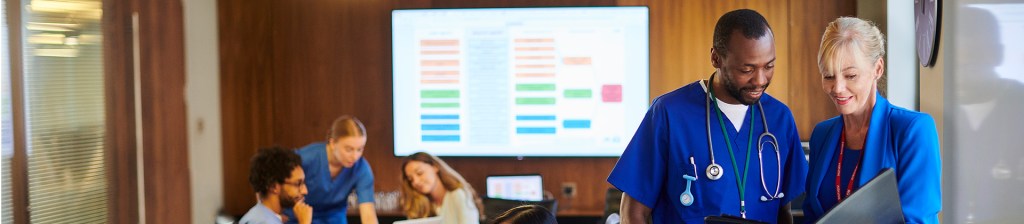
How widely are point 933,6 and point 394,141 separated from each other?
3021mm

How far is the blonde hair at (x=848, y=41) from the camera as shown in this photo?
223 cm

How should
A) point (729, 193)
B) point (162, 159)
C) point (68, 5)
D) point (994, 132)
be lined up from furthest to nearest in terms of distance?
point (162, 159) < point (68, 5) < point (994, 132) < point (729, 193)

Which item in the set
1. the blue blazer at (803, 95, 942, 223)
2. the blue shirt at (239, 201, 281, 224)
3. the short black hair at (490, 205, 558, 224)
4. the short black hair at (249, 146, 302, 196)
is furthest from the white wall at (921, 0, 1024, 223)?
the short black hair at (249, 146, 302, 196)

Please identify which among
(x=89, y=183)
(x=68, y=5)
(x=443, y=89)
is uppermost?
(x=68, y=5)

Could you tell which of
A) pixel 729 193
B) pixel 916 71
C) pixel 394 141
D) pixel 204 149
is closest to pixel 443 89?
pixel 394 141

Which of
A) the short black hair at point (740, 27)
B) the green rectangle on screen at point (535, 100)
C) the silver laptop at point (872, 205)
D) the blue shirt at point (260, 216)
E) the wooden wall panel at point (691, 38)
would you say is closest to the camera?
the silver laptop at point (872, 205)

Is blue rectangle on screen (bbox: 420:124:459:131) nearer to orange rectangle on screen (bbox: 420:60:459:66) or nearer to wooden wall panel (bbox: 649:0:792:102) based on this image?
orange rectangle on screen (bbox: 420:60:459:66)

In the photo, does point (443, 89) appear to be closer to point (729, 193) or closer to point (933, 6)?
point (933, 6)

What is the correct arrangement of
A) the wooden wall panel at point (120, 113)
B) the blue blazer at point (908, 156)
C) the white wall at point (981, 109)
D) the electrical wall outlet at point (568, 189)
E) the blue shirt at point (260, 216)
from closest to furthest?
1. the blue blazer at point (908, 156)
2. the white wall at point (981, 109)
3. the wooden wall panel at point (120, 113)
4. the blue shirt at point (260, 216)
5. the electrical wall outlet at point (568, 189)

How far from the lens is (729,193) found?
7.32 ft

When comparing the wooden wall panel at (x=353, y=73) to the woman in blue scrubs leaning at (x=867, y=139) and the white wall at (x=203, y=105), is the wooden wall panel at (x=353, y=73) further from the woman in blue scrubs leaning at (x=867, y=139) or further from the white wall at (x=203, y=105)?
the woman in blue scrubs leaning at (x=867, y=139)

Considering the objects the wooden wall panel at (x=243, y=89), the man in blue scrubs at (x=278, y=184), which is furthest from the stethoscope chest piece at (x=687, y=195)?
the wooden wall panel at (x=243, y=89)

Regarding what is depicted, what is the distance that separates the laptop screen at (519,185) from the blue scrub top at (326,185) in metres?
0.71

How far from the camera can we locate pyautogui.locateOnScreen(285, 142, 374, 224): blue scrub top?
533 cm
